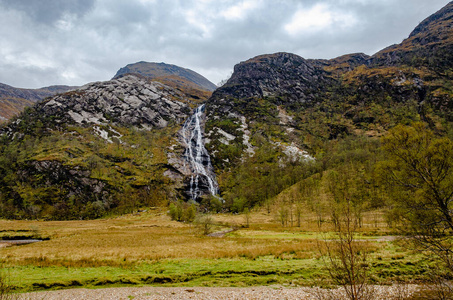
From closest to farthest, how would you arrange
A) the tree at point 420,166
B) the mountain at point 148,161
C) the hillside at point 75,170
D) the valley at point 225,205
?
1. the tree at point 420,166
2. the valley at point 225,205
3. the hillside at point 75,170
4. the mountain at point 148,161

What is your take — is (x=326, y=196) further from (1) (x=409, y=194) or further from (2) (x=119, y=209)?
(2) (x=119, y=209)

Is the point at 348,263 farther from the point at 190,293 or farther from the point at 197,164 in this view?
the point at 197,164

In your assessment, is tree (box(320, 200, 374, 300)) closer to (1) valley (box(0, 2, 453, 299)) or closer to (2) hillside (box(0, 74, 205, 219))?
(1) valley (box(0, 2, 453, 299))

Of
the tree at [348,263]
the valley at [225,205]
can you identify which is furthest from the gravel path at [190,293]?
the tree at [348,263]

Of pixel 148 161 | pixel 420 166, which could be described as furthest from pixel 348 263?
pixel 148 161

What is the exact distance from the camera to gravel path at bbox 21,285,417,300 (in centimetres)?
1438

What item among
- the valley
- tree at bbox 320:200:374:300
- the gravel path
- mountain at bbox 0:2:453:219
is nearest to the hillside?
mountain at bbox 0:2:453:219

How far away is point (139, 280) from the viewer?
61.1 ft

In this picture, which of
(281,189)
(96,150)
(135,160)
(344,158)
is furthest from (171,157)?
(344,158)

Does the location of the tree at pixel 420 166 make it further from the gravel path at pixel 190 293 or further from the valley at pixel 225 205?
the gravel path at pixel 190 293

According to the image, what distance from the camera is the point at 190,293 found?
15438 mm

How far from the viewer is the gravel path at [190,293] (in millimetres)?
14383

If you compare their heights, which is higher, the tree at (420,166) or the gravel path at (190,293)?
the tree at (420,166)

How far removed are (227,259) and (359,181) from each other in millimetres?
99856
